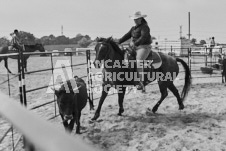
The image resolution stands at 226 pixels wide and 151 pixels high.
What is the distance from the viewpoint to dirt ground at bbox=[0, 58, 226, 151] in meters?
3.80

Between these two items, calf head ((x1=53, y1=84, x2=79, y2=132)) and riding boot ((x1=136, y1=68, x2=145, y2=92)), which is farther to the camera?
riding boot ((x1=136, y1=68, x2=145, y2=92))

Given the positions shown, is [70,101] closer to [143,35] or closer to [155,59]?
[143,35]

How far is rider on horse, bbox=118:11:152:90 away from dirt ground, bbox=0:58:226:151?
3.07ft

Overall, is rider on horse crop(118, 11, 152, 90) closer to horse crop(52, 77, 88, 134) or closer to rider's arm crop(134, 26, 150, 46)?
rider's arm crop(134, 26, 150, 46)

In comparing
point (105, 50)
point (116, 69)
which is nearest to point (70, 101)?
point (105, 50)

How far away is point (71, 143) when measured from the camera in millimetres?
549

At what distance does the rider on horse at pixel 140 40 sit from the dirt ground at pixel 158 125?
94cm

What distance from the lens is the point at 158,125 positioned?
478 cm

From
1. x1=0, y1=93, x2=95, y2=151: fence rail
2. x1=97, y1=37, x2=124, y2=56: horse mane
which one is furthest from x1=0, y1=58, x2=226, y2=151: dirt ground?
x1=0, y1=93, x2=95, y2=151: fence rail

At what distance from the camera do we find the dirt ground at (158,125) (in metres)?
3.80

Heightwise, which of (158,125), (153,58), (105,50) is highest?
(105,50)

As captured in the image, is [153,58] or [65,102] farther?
[153,58]

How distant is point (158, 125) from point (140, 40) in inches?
72.5

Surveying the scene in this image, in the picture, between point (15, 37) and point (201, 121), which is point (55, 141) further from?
point (15, 37)
